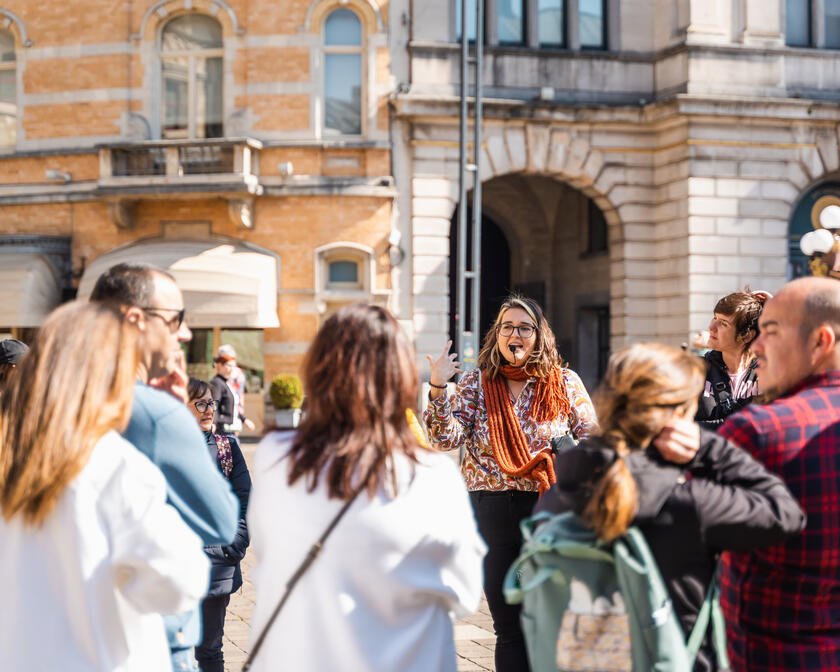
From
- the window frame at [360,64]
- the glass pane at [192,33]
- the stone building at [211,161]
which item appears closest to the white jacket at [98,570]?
the stone building at [211,161]

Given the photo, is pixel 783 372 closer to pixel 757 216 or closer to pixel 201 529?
pixel 201 529

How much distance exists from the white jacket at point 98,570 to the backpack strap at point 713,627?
127 cm

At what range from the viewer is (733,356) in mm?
5281

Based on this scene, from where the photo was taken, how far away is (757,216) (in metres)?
19.2

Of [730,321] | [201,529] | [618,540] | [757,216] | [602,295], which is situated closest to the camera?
[618,540]

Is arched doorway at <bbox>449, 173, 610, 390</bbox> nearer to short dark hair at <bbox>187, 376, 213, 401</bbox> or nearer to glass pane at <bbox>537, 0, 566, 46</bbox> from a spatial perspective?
glass pane at <bbox>537, 0, 566, 46</bbox>

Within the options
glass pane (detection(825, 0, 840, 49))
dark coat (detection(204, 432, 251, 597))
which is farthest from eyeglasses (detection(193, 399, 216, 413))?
glass pane (detection(825, 0, 840, 49))

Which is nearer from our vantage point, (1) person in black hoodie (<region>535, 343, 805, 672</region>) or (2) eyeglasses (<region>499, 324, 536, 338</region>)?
(1) person in black hoodie (<region>535, 343, 805, 672</region>)

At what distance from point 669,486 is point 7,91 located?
20.6 meters

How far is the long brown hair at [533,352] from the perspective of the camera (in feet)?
16.4

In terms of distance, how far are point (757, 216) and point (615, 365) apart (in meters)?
17.7

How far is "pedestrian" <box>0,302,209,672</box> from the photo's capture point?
2.57 metres

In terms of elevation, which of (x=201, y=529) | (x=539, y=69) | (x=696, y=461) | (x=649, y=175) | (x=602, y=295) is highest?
(x=539, y=69)

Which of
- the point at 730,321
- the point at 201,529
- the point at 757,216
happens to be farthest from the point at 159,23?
the point at 201,529
